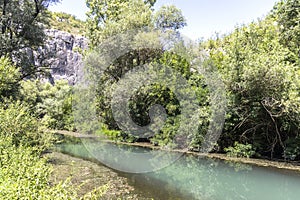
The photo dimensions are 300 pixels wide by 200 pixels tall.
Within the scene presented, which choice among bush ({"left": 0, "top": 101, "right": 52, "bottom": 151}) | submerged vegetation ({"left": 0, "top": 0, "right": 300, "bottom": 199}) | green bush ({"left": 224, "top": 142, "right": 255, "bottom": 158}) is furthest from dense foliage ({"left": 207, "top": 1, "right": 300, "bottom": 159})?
bush ({"left": 0, "top": 101, "right": 52, "bottom": 151})

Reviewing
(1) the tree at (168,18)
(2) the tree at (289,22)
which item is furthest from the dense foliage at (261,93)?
(1) the tree at (168,18)

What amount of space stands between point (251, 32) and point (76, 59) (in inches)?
2080

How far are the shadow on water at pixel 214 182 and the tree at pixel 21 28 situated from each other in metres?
7.31

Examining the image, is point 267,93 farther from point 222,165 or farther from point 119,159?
point 119,159

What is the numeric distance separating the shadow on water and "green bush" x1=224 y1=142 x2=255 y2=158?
75.7 inches

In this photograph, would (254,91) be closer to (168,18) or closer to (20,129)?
(20,129)

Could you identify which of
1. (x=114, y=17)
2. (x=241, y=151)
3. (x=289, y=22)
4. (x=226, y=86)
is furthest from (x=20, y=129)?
(x=114, y=17)

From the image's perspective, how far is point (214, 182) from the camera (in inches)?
A: 420

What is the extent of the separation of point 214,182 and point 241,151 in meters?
5.74

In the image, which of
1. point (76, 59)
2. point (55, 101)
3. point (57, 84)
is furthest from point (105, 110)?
point (76, 59)

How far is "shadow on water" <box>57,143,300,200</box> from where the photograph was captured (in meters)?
8.82

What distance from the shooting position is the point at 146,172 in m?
11.9

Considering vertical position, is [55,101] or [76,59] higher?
[76,59]

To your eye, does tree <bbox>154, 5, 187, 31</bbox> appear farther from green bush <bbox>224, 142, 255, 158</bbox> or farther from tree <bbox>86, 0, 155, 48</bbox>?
green bush <bbox>224, 142, 255, 158</bbox>
